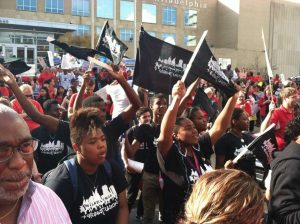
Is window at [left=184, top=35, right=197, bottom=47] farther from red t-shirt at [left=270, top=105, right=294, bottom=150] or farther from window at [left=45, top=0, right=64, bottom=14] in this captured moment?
red t-shirt at [left=270, top=105, right=294, bottom=150]

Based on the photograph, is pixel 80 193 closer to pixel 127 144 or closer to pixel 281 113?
pixel 127 144

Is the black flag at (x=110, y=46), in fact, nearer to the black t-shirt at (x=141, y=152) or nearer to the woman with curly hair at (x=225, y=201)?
the black t-shirt at (x=141, y=152)

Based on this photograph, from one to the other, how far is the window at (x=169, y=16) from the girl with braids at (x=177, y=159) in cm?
4955

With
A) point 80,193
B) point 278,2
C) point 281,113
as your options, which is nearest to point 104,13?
point 278,2

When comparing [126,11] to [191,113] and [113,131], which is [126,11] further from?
[113,131]

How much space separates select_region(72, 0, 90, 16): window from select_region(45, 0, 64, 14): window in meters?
1.37

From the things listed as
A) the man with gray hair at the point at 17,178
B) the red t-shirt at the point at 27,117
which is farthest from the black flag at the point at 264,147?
the red t-shirt at the point at 27,117

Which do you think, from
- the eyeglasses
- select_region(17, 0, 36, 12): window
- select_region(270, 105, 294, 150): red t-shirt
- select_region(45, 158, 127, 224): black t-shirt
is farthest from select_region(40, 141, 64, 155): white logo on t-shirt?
select_region(17, 0, 36, 12): window

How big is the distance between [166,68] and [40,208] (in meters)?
2.94

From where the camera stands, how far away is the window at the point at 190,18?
53.6 metres

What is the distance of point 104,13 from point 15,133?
47944mm

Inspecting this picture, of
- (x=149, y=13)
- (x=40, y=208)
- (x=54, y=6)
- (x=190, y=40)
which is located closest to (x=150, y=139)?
(x=40, y=208)

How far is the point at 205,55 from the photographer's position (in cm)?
413

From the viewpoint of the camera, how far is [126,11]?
49438mm
